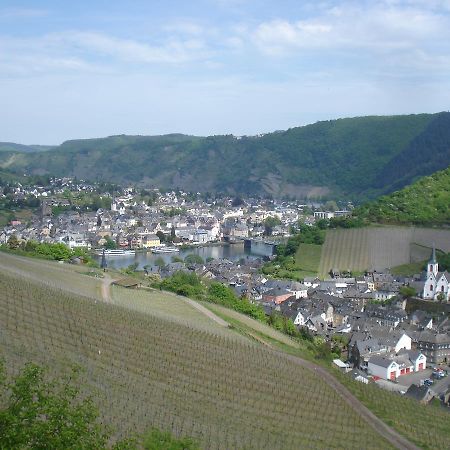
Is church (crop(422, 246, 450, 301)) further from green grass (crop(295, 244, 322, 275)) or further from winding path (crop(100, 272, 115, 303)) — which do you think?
winding path (crop(100, 272, 115, 303))

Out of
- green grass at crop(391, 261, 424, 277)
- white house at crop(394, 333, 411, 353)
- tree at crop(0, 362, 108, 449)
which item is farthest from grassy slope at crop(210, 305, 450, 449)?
green grass at crop(391, 261, 424, 277)

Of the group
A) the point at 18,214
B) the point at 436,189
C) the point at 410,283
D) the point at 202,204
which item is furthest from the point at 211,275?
the point at 202,204

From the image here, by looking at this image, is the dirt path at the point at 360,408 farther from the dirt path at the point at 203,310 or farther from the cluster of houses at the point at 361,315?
the cluster of houses at the point at 361,315

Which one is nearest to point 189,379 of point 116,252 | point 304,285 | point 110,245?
point 304,285

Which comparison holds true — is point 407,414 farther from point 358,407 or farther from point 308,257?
point 308,257

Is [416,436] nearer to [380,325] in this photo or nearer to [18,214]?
[380,325]
